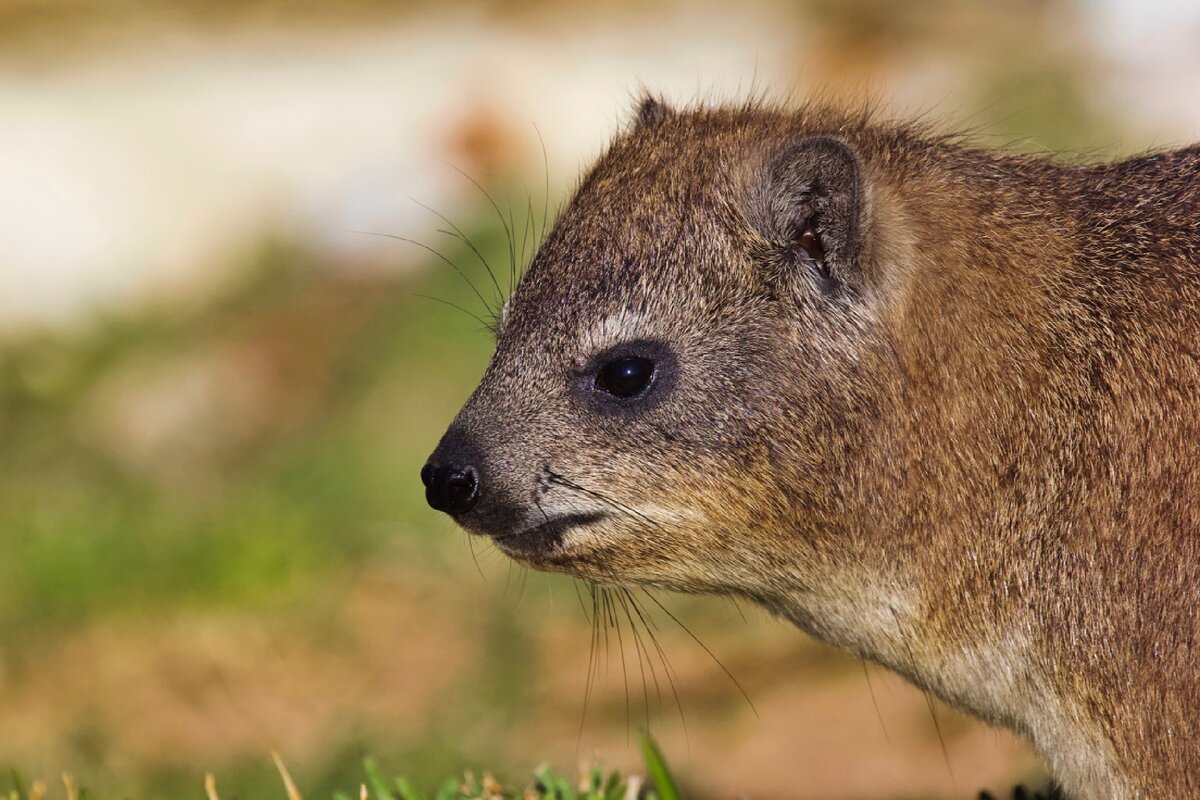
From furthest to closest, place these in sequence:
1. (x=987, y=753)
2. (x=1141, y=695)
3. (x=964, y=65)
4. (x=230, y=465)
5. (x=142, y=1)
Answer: (x=964, y=65), (x=142, y=1), (x=230, y=465), (x=987, y=753), (x=1141, y=695)

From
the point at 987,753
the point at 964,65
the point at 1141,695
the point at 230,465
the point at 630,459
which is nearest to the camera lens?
the point at 1141,695

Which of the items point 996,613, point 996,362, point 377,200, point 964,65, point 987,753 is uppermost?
point 964,65

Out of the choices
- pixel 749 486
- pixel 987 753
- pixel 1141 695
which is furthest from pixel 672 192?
pixel 987 753

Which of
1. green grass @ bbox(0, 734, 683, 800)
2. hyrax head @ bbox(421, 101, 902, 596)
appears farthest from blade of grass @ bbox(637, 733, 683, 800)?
hyrax head @ bbox(421, 101, 902, 596)

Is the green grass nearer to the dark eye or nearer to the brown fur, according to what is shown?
the brown fur

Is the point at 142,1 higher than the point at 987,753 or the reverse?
higher

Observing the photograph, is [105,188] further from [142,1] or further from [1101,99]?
[1101,99]

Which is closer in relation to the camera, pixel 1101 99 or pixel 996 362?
pixel 996 362

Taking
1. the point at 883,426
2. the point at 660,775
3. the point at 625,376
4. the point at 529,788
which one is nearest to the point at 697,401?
the point at 625,376
